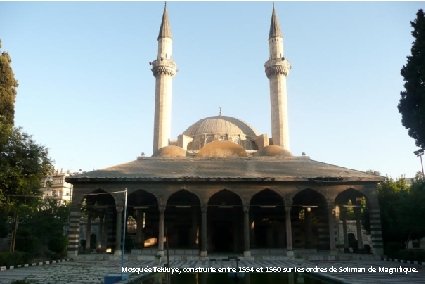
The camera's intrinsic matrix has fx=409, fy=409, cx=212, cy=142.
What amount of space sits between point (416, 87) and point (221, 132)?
112 ft

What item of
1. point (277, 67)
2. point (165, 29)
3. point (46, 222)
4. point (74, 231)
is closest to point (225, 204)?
point (74, 231)

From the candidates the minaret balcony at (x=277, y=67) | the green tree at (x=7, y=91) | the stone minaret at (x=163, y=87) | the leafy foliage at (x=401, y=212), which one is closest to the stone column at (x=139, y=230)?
the stone minaret at (x=163, y=87)

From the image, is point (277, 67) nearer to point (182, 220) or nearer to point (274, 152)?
point (274, 152)

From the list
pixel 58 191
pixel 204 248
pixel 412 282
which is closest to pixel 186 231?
pixel 204 248

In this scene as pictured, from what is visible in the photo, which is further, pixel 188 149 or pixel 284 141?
pixel 188 149

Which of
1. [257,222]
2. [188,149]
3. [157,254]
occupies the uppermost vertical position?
[188,149]

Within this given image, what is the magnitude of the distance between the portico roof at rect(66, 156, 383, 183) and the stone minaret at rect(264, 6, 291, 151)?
374 inches

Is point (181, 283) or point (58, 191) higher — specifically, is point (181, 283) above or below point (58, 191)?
below

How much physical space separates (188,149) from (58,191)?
35.1m

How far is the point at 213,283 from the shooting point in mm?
16078

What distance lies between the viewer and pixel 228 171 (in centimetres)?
3306

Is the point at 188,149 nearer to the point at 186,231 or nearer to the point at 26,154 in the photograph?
the point at 186,231

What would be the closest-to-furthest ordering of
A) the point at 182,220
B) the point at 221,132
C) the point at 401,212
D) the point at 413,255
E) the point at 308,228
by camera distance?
the point at 413,255
the point at 401,212
the point at 308,228
the point at 182,220
the point at 221,132

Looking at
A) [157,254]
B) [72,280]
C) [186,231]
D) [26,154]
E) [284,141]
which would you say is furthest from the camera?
[284,141]
